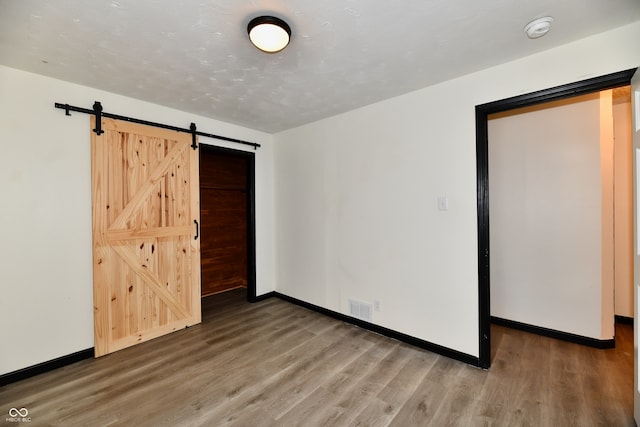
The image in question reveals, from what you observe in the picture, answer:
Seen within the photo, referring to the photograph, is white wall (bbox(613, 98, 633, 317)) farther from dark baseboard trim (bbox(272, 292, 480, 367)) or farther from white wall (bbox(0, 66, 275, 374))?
white wall (bbox(0, 66, 275, 374))

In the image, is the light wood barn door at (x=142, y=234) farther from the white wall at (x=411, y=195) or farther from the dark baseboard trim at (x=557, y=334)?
the dark baseboard trim at (x=557, y=334)

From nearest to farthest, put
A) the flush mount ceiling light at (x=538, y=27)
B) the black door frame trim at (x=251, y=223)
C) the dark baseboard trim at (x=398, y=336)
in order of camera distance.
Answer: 1. the flush mount ceiling light at (x=538, y=27)
2. the dark baseboard trim at (x=398, y=336)
3. the black door frame trim at (x=251, y=223)

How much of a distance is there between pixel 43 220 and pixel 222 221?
239 centimetres

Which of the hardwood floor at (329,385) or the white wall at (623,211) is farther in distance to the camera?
the white wall at (623,211)

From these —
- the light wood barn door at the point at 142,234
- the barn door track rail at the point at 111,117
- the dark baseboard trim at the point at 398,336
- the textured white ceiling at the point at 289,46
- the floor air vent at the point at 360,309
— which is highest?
the textured white ceiling at the point at 289,46

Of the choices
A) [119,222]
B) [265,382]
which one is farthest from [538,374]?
[119,222]

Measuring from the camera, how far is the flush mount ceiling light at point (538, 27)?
1.60 meters

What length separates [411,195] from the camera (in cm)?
262

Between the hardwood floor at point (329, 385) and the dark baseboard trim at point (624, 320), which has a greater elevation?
the dark baseboard trim at point (624, 320)

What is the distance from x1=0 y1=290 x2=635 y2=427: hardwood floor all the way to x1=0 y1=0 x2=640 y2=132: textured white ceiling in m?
2.50

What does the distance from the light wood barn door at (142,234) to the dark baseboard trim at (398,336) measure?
58.8 inches

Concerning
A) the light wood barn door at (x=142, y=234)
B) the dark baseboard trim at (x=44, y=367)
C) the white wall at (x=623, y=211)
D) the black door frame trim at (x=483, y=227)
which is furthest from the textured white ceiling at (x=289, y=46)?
the dark baseboard trim at (x=44, y=367)

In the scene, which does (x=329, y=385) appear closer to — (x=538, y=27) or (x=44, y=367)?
(x=44, y=367)

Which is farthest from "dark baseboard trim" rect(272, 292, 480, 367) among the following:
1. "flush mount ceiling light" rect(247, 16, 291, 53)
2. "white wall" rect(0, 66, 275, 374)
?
"flush mount ceiling light" rect(247, 16, 291, 53)
